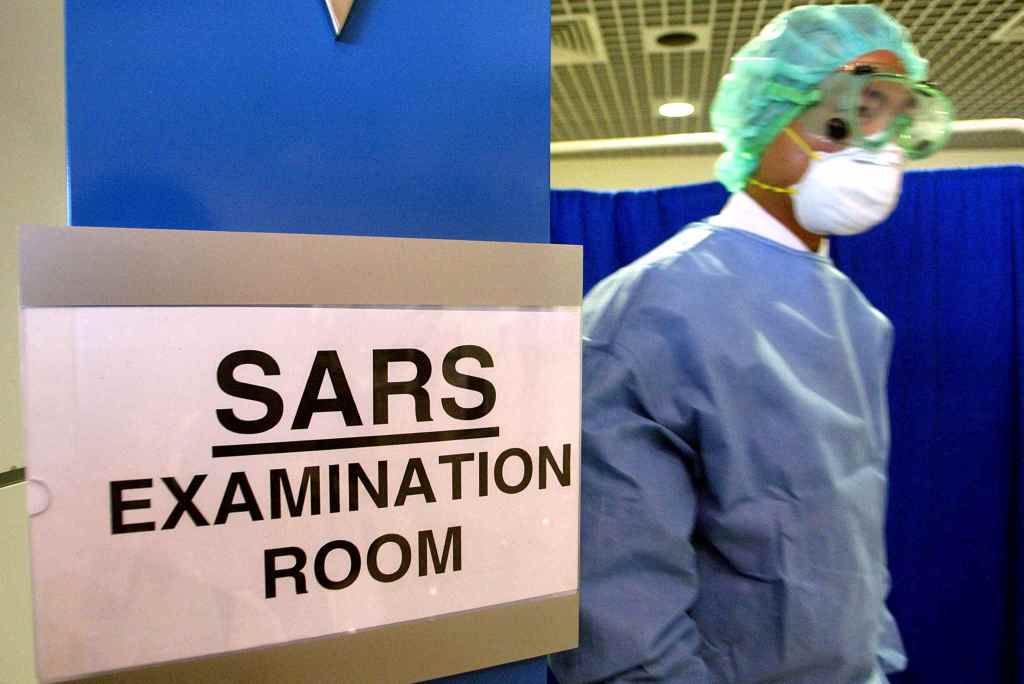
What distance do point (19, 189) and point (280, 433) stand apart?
2.49ft

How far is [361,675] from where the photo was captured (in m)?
0.45

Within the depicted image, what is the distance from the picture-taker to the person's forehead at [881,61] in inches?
36.0

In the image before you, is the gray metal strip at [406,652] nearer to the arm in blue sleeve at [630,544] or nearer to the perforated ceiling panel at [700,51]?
the arm in blue sleeve at [630,544]

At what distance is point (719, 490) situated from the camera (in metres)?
0.72

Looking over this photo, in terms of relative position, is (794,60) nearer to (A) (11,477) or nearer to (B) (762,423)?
(B) (762,423)

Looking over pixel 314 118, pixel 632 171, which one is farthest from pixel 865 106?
pixel 632 171

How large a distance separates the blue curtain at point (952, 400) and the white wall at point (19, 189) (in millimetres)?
1039

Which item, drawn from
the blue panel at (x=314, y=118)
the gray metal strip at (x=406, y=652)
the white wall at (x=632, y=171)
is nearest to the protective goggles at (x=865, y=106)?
the blue panel at (x=314, y=118)

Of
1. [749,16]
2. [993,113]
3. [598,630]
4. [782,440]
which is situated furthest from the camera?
[993,113]

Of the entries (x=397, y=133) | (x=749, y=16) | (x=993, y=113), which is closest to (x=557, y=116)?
(x=749, y=16)

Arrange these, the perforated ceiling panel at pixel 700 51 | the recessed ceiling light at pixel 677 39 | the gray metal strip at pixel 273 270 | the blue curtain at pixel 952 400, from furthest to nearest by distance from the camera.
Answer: the recessed ceiling light at pixel 677 39, the perforated ceiling panel at pixel 700 51, the blue curtain at pixel 952 400, the gray metal strip at pixel 273 270

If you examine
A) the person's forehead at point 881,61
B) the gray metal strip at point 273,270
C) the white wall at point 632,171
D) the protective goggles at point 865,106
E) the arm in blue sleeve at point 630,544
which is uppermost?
the white wall at point 632,171

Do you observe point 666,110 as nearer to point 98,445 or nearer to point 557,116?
point 557,116

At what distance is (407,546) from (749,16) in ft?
6.18
